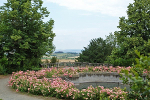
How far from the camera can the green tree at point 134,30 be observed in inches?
813

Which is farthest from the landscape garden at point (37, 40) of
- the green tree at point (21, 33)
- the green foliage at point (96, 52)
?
the green foliage at point (96, 52)

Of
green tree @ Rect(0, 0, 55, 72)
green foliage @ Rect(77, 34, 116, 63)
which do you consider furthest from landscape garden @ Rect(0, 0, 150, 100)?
green foliage @ Rect(77, 34, 116, 63)

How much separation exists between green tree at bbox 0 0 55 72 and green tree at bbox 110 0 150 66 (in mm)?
9306

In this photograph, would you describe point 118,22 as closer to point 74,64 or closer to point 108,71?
point 74,64

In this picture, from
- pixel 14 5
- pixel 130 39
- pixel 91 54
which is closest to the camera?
pixel 14 5

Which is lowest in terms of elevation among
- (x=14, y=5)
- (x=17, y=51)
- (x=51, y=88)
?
(x=51, y=88)

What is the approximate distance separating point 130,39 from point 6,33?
1445 centimetres

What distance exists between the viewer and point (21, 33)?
17.8m

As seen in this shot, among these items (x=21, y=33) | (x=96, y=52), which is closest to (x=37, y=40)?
(x=21, y=33)

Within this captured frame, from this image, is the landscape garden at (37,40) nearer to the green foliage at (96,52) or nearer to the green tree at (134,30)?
the green tree at (134,30)

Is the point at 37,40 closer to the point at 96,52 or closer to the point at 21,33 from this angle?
the point at 21,33

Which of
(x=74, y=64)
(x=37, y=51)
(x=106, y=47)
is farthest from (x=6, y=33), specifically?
(x=106, y=47)

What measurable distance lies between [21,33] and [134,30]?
1408 cm

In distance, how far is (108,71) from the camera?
15484mm
